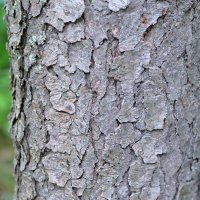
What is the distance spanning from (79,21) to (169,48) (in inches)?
12.9

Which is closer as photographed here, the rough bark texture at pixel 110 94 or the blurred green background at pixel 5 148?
the rough bark texture at pixel 110 94

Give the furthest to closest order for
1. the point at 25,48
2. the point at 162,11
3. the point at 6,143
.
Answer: the point at 6,143, the point at 25,48, the point at 162,11

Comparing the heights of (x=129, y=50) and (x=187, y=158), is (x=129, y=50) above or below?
above

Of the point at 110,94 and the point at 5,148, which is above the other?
the point at 110,94

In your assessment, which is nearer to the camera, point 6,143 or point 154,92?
point 154,92

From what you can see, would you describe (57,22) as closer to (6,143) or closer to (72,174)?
(72,174)

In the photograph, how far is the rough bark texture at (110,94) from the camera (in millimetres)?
724

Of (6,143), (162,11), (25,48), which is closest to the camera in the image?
(162,11)

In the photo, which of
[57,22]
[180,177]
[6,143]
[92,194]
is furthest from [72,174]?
[6,143]

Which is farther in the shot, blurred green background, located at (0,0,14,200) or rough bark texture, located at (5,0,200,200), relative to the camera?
blurred green background, located at (0,0,14,200)

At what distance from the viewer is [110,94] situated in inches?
30.2

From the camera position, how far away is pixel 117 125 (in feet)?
2.59

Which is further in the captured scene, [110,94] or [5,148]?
[5,148]

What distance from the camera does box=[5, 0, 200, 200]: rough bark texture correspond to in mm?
724
